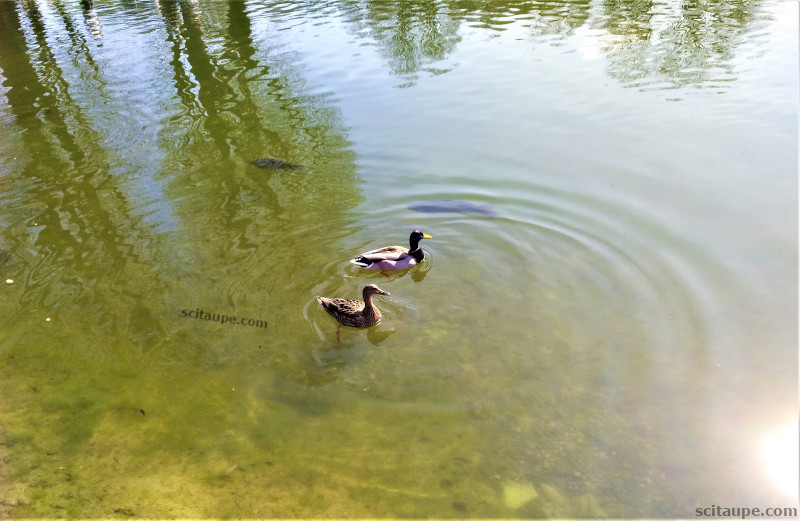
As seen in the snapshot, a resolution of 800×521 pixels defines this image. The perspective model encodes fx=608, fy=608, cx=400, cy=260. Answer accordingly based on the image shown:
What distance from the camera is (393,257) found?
7828 mm

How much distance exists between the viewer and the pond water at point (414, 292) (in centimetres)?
526

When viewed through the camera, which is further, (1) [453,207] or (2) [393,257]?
(1) [453,207]

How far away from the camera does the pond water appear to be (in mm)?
5262

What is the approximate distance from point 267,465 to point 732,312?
5.26 metres

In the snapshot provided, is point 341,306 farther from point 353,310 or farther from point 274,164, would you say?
point 274,164

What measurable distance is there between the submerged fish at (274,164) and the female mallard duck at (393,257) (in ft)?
11.1

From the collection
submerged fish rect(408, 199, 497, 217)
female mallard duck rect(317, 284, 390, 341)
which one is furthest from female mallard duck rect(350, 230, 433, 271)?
submerged fish rect(408, 199, 497, 217)

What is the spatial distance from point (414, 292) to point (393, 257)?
1.74 ft

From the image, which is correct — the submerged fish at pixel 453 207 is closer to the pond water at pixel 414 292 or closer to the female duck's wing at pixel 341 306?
the pond water at pixel 414 292

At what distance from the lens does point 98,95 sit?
15.1m

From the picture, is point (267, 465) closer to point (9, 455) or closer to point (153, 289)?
point (9, 455)

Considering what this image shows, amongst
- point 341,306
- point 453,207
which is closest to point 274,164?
point 453,207

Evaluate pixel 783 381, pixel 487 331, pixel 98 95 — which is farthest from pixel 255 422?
pixel 98 95

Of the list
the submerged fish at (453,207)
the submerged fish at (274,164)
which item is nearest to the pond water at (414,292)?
the submerged fish at (453,207)
